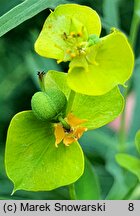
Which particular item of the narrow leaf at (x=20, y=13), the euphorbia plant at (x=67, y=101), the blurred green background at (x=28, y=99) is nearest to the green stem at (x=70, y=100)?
the euphorbia plant at (x=67, y=101)

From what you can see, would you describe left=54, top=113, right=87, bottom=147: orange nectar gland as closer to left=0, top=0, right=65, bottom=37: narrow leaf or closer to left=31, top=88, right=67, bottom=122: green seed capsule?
left=31, top=88, right=67, bottom=122: green seed capsule

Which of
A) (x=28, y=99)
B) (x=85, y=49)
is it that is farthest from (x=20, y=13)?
(x=28, y=99)

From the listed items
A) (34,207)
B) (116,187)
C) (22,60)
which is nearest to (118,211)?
(34,207)

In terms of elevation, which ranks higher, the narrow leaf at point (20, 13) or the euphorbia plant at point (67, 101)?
the narrow leaf at point (20, 13)

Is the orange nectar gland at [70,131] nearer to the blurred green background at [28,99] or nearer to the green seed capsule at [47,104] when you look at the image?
the green seed capsule at [47,104]

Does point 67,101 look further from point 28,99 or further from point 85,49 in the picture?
point 28,99

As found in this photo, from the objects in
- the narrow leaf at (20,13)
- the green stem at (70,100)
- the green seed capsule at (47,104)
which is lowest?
the green stem at (70,100)

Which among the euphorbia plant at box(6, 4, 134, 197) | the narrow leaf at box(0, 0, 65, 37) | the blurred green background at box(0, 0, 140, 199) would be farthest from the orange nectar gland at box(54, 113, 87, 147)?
the blurred green background at box(0, 0, 140, 199)
